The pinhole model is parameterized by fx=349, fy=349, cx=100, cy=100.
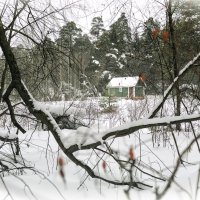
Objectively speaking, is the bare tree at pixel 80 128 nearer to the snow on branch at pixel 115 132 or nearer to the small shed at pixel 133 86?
the snow on branch at pixel 115 132

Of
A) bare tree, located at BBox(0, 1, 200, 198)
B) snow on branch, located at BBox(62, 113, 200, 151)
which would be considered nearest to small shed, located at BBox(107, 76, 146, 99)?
bare tree, located at BBox(0, 1, 200, 198)

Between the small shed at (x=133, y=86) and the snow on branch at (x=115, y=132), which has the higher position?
the small shed at (x=133, y=86)

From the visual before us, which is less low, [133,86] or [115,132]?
[133,86]

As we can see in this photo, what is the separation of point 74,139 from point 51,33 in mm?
1576

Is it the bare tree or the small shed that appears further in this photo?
the small shed

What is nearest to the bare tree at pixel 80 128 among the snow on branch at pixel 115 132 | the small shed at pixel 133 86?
the snow on branch at pixel 115 132

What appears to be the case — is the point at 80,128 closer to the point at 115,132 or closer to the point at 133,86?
the point at 115,132

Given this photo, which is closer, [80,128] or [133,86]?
[80,128]

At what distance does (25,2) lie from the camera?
3.40 meters

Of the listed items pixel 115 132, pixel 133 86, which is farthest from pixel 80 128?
pixel 133 86

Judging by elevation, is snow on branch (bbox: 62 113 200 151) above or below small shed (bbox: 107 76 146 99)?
below

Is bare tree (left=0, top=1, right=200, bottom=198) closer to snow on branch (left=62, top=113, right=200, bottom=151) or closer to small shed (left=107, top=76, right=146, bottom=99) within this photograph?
snow on branch (left=62, top=113, right=200, bottom=151)

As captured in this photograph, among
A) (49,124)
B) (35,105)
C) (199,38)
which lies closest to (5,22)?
(35,105)

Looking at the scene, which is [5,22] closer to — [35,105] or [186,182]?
[35,105]
